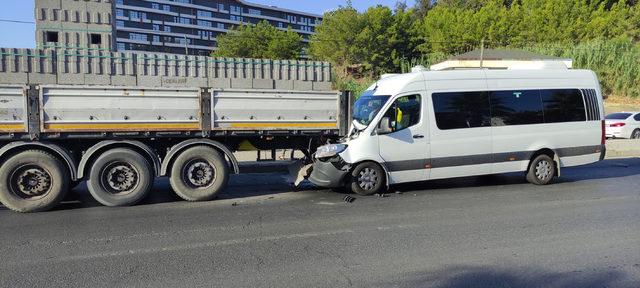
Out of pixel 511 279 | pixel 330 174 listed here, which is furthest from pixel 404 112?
pixel 511 279

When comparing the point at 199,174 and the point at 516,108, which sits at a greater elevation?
the point at 516,108

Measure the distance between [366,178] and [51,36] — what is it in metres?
21.5

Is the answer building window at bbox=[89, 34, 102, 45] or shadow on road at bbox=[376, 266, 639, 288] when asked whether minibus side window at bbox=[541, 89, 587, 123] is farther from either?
building window at bbox=[89, 34, 102, 45]

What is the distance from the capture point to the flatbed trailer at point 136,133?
7.67 meters

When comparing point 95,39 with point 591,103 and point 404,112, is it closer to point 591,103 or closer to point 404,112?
point 404,112

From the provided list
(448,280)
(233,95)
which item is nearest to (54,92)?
(233,95)

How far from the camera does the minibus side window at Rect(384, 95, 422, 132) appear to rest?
902 centimetres

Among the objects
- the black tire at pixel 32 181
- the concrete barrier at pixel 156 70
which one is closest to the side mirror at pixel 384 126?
the black tire at pixel 32 181

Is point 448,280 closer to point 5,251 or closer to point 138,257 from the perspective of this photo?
point 138,257

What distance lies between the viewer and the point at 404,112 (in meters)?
9.14

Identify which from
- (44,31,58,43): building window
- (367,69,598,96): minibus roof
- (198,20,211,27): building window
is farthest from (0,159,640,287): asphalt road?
(198,20,211,27): building window

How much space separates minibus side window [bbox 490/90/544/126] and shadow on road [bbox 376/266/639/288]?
5.25m

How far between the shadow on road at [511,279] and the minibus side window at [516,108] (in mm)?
5253

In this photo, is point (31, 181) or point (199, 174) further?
point (199, 174)
